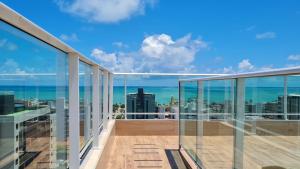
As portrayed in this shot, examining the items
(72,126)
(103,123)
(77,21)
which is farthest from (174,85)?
(77,21)

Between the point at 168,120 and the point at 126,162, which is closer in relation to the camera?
the point at 126,162

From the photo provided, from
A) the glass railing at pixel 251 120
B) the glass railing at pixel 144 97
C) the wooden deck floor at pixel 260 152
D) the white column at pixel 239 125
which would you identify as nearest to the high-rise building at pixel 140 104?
the glass railing at pixel 144 97

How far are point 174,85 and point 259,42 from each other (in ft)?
118

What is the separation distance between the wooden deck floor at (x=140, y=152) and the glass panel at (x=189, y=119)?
40 cm

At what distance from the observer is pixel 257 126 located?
1.66 metres

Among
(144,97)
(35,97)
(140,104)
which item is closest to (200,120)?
(35,97)

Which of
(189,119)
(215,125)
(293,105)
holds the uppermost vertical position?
(293,105)

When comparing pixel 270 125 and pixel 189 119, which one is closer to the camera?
pixel 270 125

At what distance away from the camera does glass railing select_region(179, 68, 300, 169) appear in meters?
1.33

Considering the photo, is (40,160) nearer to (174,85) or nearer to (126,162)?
(126,162)

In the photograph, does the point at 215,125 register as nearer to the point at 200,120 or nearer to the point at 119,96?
the point at 200,120

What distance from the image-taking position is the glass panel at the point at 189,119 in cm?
396

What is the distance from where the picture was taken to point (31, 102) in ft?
4.51

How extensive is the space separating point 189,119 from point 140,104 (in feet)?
8.69
